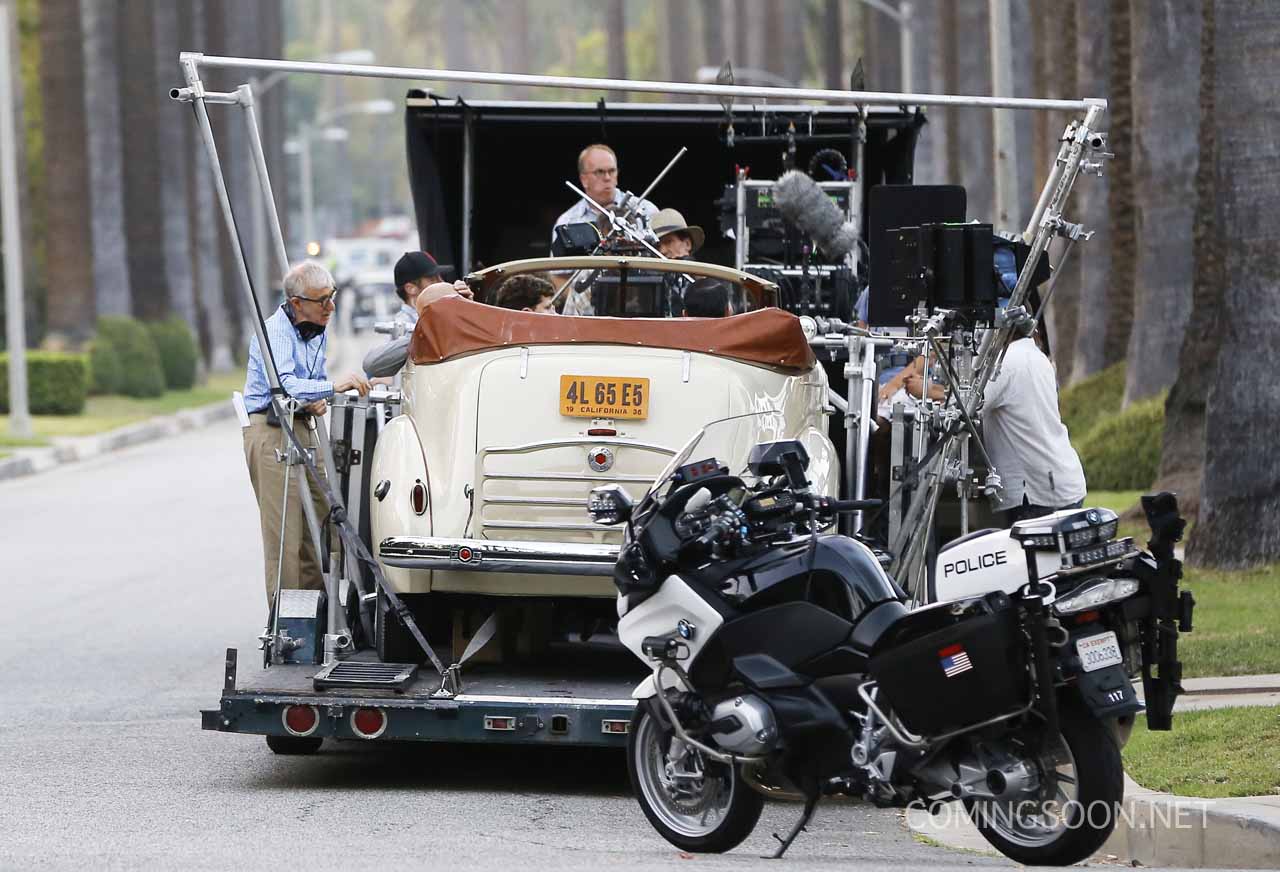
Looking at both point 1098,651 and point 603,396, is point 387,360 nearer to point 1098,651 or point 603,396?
point 603,396

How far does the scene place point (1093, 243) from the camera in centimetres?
2703

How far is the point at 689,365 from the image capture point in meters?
10.2

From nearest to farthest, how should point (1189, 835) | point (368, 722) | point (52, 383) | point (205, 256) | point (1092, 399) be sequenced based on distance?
point (1189, 835), point (368, 722), point (1092, 399), point (52, 383), point (205, 256)

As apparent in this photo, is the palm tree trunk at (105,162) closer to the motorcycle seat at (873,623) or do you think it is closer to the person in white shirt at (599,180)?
the person in white shirt at (599,180)

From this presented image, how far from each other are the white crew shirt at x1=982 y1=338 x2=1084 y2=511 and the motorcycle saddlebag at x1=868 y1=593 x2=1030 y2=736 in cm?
312

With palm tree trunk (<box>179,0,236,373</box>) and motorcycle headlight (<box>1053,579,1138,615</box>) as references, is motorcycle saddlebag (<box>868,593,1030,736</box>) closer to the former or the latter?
motorcycle headlight (<box>1053,579,1138,615</box>)

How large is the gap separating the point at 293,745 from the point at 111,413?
27.4 metres

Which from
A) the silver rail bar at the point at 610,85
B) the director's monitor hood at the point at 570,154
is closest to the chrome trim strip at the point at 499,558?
the silver rail bar at the point at 610,85

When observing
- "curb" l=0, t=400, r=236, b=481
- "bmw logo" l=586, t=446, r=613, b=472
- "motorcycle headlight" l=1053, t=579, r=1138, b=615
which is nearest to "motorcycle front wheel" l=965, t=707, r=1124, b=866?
"motorcycle headlight" l=1053, t=579, r=1138, b=615

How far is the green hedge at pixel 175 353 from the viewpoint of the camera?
43.5 meters

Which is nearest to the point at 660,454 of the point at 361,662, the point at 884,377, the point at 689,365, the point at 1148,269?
the point at 689,365

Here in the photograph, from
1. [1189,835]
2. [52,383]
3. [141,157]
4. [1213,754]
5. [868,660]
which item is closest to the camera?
[868,660]

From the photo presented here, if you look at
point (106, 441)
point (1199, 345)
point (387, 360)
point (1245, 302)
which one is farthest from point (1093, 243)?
point (387, 360)

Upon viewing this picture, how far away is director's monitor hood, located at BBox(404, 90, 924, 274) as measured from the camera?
15156 mm
